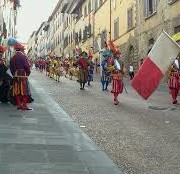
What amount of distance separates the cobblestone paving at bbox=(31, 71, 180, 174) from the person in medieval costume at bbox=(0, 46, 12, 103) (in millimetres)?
1608

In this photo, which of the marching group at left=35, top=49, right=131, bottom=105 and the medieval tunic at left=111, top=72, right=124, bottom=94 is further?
the marching group at left=35, top=49, right=131, bottom=105

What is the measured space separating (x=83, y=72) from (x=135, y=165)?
1487 centimetres

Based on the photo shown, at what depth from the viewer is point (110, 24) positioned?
133ft

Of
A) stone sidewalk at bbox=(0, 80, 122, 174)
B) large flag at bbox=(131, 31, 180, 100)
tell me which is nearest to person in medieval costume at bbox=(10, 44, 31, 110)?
stone sidewalk at bbox=(0, 80, 122, 174)

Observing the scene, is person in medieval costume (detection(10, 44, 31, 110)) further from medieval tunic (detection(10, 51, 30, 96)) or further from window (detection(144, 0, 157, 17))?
window (detection(144, 0, 157, 17))

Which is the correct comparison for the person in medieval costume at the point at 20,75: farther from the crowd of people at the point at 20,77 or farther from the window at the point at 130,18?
the window at the point at 130,18

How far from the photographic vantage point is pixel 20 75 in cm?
1265

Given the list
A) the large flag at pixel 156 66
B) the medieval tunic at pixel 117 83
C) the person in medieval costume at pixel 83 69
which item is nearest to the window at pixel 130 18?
the person in medieval costume at pixel 83 69

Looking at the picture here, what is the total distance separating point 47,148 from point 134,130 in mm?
2742

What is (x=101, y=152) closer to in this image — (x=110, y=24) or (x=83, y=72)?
(x=83, y=72)

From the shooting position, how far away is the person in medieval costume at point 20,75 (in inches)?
498

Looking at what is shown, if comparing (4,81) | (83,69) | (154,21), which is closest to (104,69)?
(83,69)

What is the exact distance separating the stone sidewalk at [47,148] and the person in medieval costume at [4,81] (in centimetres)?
218

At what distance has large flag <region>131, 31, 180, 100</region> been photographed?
987cm
